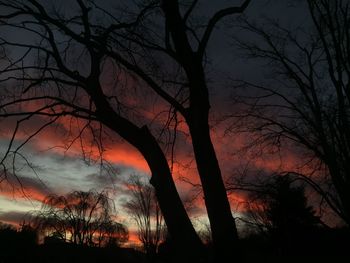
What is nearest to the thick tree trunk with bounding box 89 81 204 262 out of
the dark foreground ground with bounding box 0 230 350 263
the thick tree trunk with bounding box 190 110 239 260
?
the thick tree trunk with bounding box 190 110 239 260

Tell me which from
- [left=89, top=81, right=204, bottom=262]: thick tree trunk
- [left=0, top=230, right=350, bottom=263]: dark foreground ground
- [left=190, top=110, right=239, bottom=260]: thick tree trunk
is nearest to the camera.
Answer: [left=190, top=110, right=239, bottom=260]: thick tree trunk

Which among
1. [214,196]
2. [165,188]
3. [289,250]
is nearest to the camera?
[214,196]

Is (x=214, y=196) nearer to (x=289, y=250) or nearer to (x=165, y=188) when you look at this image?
(x=165, y=188)

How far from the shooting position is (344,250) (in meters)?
28.6

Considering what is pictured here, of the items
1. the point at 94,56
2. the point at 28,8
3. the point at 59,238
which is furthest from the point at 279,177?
the point at 59,238

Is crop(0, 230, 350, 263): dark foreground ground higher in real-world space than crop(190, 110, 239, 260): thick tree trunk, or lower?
higher

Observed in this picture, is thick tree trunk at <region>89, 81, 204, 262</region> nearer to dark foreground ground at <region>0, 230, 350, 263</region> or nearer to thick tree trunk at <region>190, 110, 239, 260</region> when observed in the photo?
thick tree trunk at <region>190, 110, 239, 260</region>

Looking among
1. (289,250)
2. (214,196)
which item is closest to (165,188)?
(214,196)

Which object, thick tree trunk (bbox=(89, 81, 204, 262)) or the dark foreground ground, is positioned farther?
the dark foreground ground

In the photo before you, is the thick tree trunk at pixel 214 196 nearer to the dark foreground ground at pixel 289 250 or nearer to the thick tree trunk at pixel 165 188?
the thick tree trunk at pixel 165 188

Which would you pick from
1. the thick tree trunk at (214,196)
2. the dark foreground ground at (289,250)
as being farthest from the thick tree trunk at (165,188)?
the dark foreground ground at (289,250)

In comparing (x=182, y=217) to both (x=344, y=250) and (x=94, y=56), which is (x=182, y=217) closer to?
(x=94, y=56)

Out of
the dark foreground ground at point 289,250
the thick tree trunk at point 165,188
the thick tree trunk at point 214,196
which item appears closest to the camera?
the thick tree trunk at point 214,196

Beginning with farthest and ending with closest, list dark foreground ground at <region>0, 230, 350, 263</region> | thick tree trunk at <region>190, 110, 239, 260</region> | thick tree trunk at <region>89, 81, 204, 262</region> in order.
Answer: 1. dark foreground ground at <region>0, 230, 350, 263</region>
2. thick tree trunk at <region>89, 81, 204, 262</region>
3. thick tree trunk at <region>190, 110, 239, 260</region>
